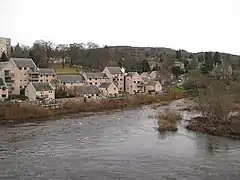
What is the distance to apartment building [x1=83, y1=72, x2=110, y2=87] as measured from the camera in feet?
168

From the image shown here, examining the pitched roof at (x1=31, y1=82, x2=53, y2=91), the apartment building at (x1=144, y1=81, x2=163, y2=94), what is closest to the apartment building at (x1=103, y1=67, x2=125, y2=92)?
the apartment building at (x1=144, y1=81, x2=163, y2=94)

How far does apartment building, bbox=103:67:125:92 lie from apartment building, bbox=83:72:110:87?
2.48ft

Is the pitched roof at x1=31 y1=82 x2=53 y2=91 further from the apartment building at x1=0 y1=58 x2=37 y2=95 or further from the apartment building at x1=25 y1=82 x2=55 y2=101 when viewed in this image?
the apartment building at x1=0 y1=58 x2=37 y2=95

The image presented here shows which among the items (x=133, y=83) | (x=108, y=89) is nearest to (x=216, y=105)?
(x=108, y=89)

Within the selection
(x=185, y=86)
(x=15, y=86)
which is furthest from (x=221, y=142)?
(x=185, y=86)

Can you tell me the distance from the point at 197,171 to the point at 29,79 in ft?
111

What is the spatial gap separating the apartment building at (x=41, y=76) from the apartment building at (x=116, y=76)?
11.4 m

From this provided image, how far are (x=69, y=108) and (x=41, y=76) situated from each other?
11302 millimetres

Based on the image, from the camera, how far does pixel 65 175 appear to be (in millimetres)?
15781

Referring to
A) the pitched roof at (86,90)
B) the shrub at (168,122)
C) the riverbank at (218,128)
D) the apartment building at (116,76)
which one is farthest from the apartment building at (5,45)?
the riverbank at (218,128)

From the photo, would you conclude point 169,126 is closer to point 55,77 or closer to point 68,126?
point 68,126

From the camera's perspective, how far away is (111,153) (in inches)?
784

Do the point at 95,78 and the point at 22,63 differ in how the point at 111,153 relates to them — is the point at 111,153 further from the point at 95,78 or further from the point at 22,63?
the point at 95,78

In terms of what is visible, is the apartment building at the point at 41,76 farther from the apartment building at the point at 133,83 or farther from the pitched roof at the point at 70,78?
the apartment building at the point at 133,83
